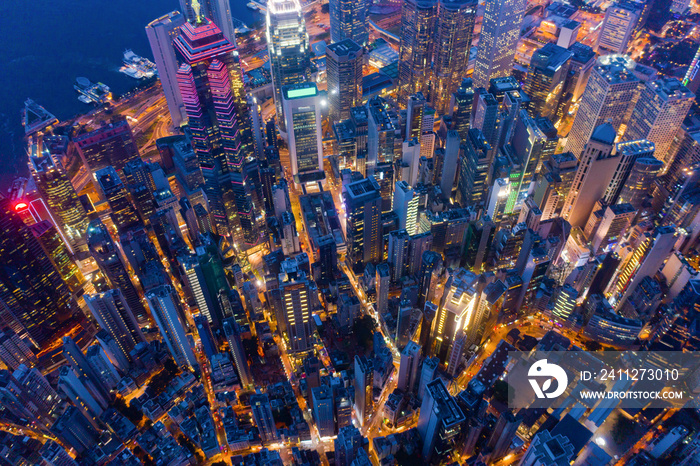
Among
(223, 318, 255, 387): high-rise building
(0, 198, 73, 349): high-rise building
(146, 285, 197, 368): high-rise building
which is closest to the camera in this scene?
(223, 318, 255, 387): high-rise building

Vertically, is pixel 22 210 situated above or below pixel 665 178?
above

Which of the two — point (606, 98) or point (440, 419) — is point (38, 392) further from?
point (606, 98)

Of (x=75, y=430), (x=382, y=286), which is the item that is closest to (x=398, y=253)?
(x=382, y=286)

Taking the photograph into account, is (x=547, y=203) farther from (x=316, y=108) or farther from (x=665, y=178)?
(x=316, y=108)

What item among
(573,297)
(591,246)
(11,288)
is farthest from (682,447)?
(11,288)

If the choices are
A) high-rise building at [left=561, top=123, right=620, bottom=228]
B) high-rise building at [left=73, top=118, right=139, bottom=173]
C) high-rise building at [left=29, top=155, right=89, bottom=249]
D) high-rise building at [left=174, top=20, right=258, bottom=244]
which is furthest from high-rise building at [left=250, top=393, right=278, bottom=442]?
high-rise building at [left=561, top=123, right=620, bottom=228]

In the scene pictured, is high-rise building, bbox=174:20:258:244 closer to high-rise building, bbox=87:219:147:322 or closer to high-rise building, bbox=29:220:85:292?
high-rise building, bbox=87:219:147:322

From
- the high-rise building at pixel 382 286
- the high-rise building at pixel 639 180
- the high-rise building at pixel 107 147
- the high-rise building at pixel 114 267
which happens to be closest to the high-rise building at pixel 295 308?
the high-rise building at pixel 382 286
